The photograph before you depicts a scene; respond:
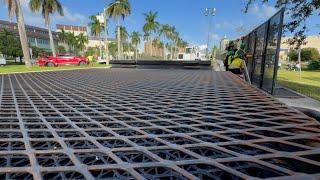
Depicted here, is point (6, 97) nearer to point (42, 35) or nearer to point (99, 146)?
point (99, 146)

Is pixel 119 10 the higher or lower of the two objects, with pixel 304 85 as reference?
higher

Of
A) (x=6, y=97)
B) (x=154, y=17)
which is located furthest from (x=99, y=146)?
(x=154, y=17)

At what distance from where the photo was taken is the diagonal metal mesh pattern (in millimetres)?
1121

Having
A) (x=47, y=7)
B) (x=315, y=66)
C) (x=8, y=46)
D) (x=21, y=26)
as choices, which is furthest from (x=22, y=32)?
(x=315, y=66)

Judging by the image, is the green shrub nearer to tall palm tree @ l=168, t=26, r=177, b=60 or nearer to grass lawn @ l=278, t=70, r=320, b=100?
grass lawn @ l=278, t=70, r=320, b=100

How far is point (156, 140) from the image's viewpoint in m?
1.43

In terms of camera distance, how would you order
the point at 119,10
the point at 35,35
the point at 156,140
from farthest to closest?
the point at 35,35, the point at 119,10, the point at 156,140

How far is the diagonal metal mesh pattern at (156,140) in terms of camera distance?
112 centimetres

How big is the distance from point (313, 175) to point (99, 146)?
89 cm

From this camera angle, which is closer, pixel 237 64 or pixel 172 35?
pixel 237 64

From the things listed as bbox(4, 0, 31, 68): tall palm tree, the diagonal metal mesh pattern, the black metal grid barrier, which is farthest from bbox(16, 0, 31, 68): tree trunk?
the diagonal metal mesh pattern

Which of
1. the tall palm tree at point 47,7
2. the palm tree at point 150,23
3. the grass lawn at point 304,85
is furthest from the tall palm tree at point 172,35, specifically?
the grass lawn at point 304,85

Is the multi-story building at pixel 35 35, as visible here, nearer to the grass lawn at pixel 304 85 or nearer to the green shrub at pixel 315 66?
the green shrub at pixel 315 66

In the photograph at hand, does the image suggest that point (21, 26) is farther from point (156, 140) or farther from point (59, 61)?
point (156, 140)
